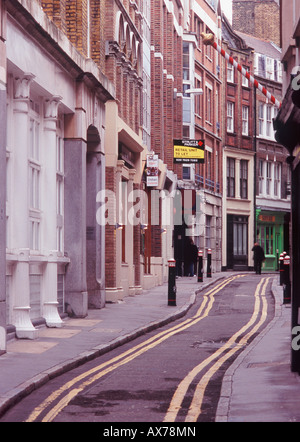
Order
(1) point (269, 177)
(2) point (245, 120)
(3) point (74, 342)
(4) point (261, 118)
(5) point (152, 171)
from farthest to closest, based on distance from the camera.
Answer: (4) point (261, 118) → (1) point (269, 177) → (2) point (245, 120) → (5) point (152, 171) → (3) point (74, 342)

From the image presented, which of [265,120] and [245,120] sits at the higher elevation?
[265,120]

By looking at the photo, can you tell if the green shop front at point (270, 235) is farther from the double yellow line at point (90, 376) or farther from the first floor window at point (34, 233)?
the first floor window at point (34, 233)

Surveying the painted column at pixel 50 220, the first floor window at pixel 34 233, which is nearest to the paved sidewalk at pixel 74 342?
the painted column at pixel 50 220

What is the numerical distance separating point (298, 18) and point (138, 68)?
1675 cm

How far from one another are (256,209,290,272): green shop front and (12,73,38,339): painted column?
4521cm

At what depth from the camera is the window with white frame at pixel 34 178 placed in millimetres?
18547

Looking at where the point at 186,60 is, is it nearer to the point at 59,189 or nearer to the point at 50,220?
the point at 59,189

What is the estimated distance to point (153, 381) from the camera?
41.2 feet

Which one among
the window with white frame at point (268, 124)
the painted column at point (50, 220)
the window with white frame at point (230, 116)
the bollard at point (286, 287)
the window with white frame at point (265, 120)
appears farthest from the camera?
the window with white frame at point (268, 124)

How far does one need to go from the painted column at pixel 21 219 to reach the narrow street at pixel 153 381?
1864mm

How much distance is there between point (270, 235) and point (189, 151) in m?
26.7

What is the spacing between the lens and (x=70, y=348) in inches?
614

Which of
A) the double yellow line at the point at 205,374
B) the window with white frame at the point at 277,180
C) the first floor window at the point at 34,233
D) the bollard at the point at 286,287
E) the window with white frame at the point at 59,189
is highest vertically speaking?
Result: the window with white frame at the point at 277,180

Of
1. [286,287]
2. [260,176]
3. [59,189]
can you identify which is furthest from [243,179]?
[59,189]
